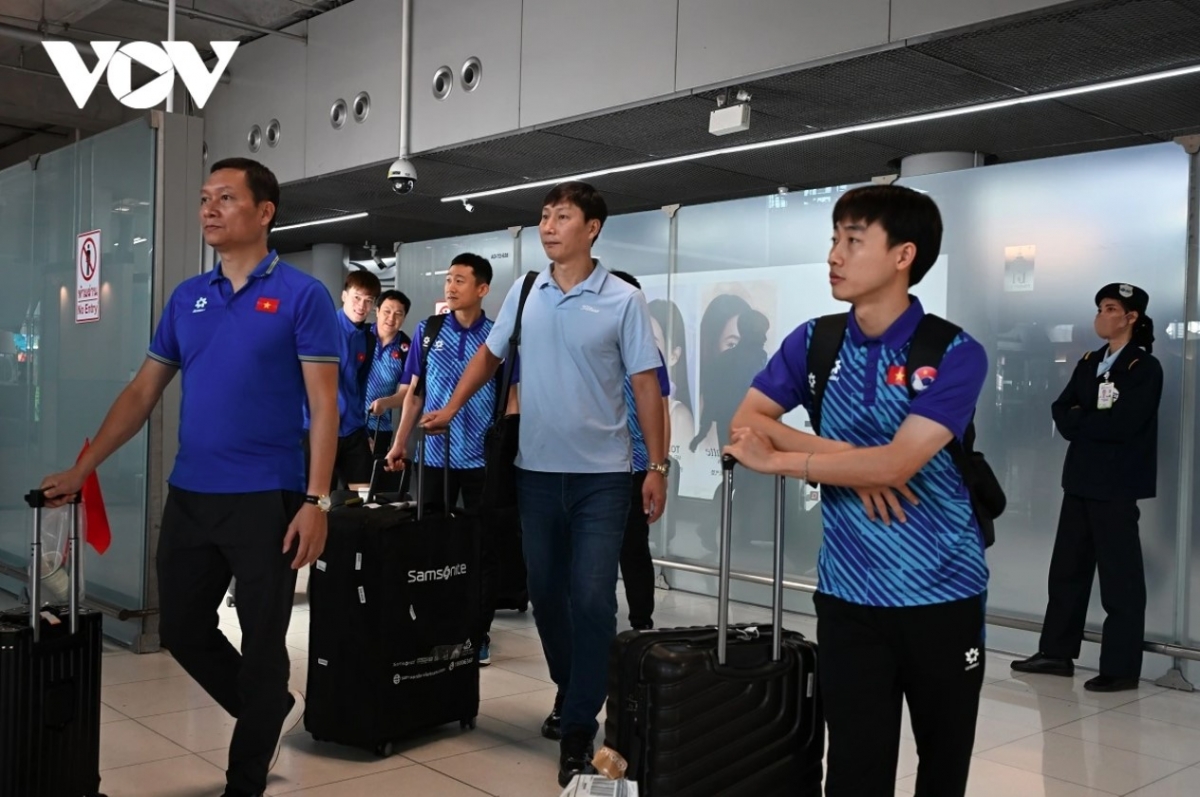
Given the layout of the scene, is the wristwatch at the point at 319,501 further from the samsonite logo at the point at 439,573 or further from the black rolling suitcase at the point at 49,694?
the samsonite logo at the point at 439,573

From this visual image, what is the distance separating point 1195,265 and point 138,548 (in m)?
4.75

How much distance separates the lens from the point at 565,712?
3.31m

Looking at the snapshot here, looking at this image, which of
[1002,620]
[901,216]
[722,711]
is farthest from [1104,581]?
[901,216]

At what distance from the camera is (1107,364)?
489 cm

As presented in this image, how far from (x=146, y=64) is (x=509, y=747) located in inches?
221

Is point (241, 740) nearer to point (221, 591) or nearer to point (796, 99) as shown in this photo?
point (221, 591)

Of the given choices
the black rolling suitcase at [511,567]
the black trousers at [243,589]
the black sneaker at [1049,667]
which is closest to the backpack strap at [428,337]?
the black rolling suitcase at [511,567]

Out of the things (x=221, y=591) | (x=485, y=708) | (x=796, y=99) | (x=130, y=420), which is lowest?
(x=485, y=708)

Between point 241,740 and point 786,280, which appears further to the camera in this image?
point 786,280

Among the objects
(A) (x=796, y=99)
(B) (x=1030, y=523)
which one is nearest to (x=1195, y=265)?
(B) (x=1030, y=523)

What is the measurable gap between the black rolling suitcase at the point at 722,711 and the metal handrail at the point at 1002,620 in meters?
1.39

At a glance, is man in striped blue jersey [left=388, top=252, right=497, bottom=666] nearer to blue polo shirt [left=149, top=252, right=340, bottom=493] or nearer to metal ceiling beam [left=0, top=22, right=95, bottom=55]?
blue polo shirt [left=149, top=252, right=340, bottom=493]

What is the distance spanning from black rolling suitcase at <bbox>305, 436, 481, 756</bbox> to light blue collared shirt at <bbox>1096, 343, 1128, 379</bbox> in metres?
2.92

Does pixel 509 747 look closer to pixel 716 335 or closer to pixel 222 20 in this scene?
pixel 716 335
